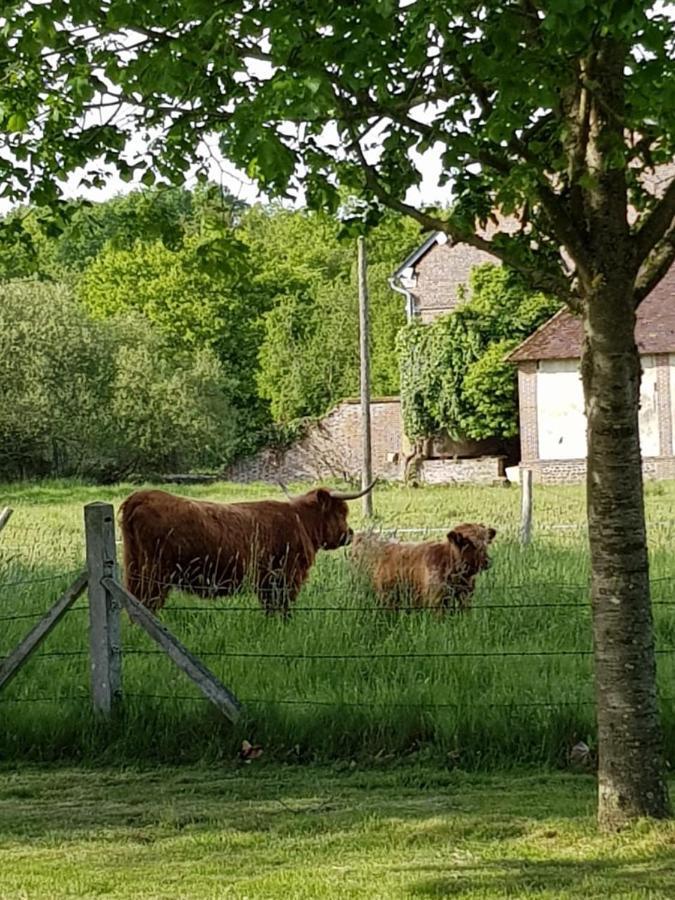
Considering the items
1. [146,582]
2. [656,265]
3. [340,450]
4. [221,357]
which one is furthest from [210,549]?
[221,357]

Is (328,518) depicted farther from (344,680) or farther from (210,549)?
(344,680)

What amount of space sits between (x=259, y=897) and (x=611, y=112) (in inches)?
136

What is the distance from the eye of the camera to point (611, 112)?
5.82m

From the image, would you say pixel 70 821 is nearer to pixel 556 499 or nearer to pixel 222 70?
pixel 222 70

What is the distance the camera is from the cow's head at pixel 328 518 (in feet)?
42.5

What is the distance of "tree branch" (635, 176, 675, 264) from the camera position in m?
6.23

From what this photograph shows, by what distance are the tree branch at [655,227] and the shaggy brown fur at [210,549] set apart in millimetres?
5516

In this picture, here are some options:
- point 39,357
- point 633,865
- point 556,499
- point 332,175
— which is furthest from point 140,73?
point 39,357

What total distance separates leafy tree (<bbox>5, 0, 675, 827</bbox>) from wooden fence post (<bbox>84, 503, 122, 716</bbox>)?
2.92 m

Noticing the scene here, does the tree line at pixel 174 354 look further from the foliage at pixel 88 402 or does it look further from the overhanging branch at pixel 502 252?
the overhanging branch at pixel 502 252

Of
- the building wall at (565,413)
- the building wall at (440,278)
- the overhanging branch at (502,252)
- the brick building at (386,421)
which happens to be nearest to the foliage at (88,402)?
the brick building at (386,421)

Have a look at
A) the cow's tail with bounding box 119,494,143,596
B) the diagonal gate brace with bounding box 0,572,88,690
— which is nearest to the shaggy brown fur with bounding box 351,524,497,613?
the cow's tail with bounding box 119,494,143,596

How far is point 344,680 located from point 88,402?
4688cm

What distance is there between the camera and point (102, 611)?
9.38 meters
